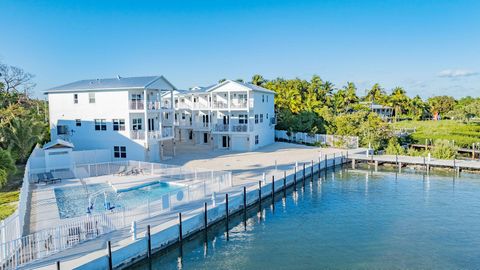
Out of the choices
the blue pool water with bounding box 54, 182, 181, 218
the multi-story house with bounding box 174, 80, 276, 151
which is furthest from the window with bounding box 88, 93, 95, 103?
the multi-story house with bounding box 174, 80, 276, 151

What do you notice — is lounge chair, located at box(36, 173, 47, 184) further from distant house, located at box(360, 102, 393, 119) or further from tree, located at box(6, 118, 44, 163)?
distant house, located at box(360, 102, 393, 119)

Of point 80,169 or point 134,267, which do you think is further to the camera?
point 80,169

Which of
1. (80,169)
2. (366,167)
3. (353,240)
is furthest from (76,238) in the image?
(366,167)

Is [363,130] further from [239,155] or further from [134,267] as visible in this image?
[134,267]

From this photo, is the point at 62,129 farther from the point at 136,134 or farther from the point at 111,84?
the point at 136,134

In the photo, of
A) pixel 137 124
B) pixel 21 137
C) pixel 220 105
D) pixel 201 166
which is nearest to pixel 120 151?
pixel 137 124
